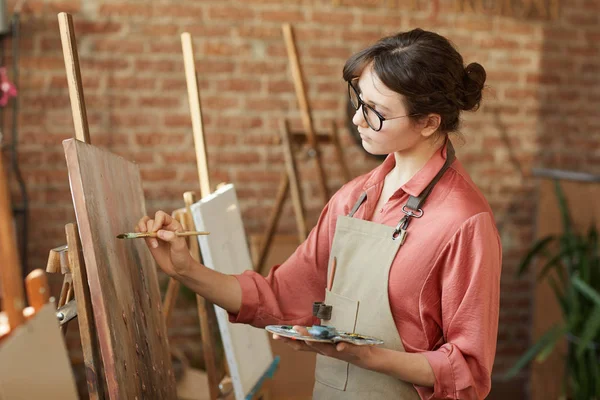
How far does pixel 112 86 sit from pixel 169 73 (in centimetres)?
28

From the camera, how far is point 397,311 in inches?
70.6

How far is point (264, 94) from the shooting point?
4090mm

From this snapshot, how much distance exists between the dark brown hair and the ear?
1 cm

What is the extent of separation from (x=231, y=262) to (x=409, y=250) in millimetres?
891

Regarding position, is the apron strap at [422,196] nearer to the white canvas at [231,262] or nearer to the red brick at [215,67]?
the white canvas at [231,262]

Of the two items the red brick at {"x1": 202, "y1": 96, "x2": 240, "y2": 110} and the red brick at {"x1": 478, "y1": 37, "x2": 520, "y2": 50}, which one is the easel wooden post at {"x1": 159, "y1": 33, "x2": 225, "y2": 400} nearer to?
the red brick at {"x1": 202, "y1": 96, "x2": 240, "y2": 110}

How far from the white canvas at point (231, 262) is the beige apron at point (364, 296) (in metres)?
0.46

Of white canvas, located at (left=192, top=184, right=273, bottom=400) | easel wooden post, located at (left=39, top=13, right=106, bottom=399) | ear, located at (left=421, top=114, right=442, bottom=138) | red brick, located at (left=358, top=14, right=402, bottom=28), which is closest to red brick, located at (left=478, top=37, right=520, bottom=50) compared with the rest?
red brick, located at (left=358, top=14, right=402, bottom=28)

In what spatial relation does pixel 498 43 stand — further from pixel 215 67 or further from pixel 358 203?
pixel 358 203

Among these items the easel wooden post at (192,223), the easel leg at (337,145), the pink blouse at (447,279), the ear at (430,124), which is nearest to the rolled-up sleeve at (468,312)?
the pink blouse at (447,279)

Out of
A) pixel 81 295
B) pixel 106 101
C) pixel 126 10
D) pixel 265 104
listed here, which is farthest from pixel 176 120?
pixel 81 295

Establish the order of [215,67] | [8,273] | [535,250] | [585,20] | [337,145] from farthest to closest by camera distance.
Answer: [585,20], [535,250], [215,67], [337,145], [8,273]

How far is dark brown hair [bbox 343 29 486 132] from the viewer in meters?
1.74

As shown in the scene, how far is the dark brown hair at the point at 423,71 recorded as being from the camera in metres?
1.74
